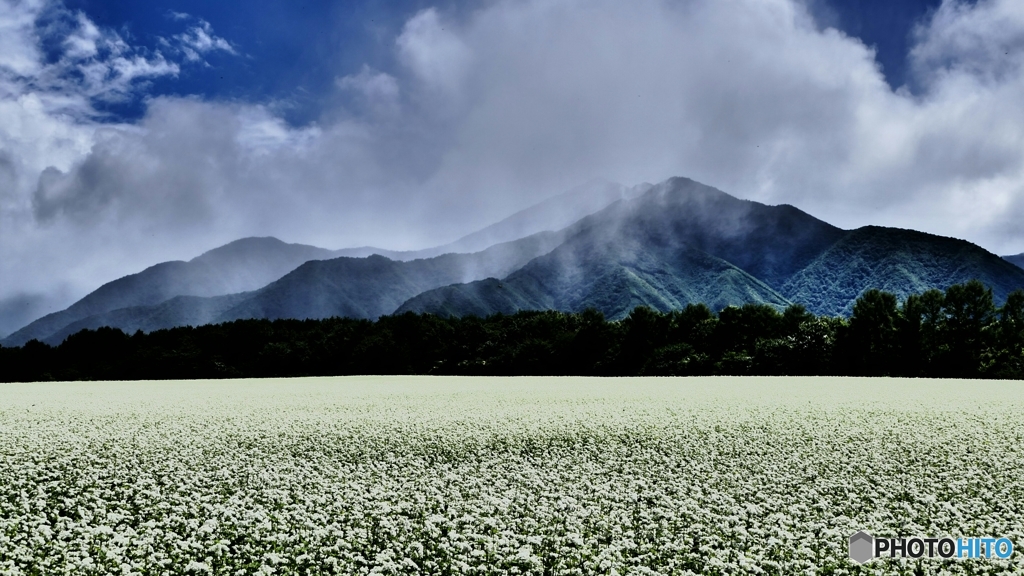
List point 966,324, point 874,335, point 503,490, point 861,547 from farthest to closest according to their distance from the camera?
point 874,335 < point 966,324 < point 503,490 < point 861,547

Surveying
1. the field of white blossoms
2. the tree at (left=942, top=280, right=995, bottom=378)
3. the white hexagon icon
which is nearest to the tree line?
the tree at (left=942, top=280, right=995, bottom=378)

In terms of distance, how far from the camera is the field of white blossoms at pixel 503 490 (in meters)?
10.6

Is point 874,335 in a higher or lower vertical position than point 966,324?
lower

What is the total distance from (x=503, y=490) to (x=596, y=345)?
193 feet

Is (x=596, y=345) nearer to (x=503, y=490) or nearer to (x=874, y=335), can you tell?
(x=874, y=335)

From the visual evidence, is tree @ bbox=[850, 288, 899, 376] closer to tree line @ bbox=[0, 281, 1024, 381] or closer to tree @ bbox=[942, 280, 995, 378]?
tree line @ bbox=[0, 281, 1024, 381]

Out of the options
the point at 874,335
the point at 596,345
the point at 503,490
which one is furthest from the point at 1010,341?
the point at 503,490

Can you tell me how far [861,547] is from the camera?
36.4 ft

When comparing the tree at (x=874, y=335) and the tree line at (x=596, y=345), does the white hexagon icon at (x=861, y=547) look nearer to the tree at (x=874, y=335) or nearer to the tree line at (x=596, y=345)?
the tree line at (x=596, y=345)

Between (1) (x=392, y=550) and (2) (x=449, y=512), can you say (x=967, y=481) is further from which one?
(1) (x=392, y=550)

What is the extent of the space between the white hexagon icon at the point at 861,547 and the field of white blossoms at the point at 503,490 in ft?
0.83

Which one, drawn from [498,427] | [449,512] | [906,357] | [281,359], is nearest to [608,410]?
[498,427]

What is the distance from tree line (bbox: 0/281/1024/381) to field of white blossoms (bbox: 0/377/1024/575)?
36.9 m

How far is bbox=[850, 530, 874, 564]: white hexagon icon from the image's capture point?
10664 millimetres
